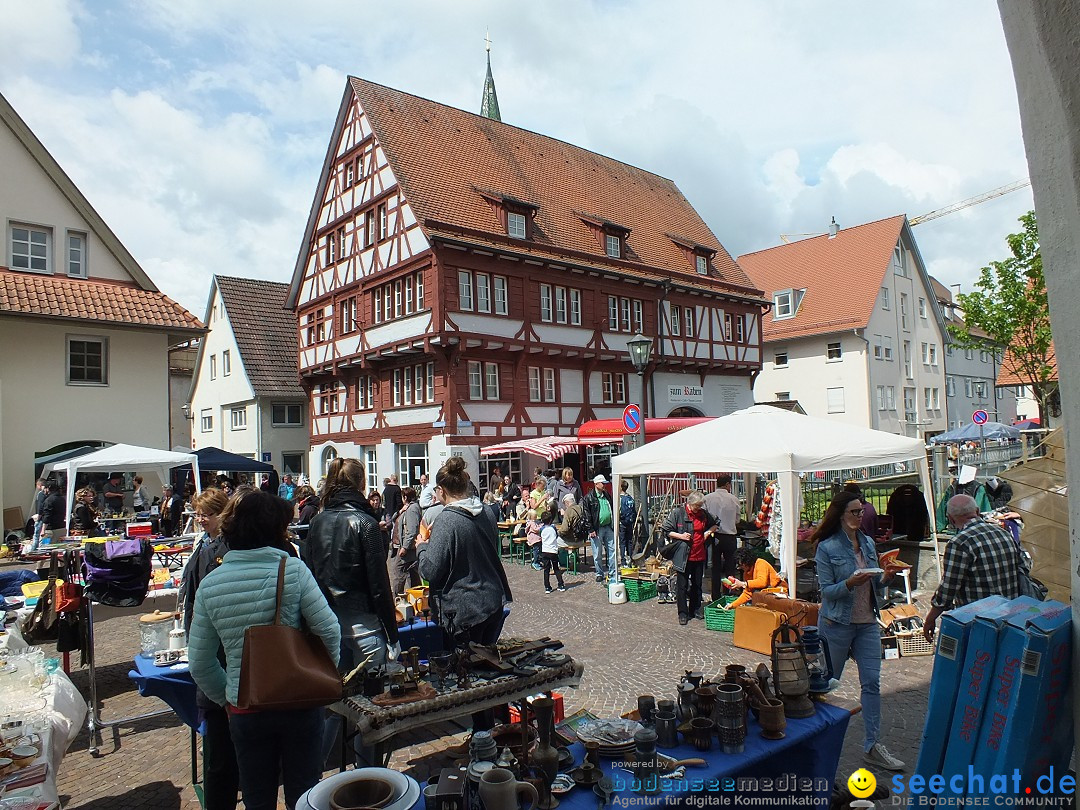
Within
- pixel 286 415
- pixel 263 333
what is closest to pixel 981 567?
pixel 286 415

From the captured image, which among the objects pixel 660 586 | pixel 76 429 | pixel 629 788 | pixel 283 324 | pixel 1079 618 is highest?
pixel 283 324

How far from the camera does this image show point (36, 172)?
16.6 metres

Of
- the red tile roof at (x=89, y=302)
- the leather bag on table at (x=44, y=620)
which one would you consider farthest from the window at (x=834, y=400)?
the leather bag on table at (x=44, y=620)

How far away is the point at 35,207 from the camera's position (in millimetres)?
16562

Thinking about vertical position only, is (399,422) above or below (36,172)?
below

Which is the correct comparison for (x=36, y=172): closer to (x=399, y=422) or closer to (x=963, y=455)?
(x=399, y=422)

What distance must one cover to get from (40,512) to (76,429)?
2.83 m

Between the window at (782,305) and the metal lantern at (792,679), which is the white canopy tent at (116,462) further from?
the window at (782,305)

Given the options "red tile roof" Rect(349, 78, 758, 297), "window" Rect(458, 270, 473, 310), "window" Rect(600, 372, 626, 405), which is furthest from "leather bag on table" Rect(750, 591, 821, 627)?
"window" Rect(600, 372, 626, 405)

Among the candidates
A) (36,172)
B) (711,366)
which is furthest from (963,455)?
(36,172)

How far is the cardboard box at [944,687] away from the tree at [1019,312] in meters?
25.1

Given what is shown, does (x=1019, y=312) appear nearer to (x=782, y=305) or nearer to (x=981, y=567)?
(x=782, y=305)

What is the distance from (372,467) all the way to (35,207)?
12.8 m

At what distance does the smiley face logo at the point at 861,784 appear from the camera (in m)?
3.95
